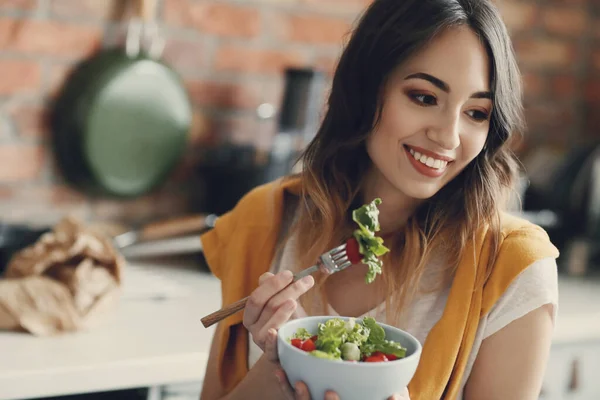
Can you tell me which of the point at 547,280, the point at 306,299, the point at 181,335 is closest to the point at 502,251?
the point at 547,280

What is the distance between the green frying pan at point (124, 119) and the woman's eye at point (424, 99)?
0.89m

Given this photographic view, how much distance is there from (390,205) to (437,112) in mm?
216

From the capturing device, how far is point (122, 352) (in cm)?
134

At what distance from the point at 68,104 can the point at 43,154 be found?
5.3 inches

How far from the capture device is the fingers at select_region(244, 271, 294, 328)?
0.96 metres

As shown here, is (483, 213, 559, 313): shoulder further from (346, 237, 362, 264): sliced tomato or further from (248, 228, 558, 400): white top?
(346, 237, 362, 264): sliced tomato

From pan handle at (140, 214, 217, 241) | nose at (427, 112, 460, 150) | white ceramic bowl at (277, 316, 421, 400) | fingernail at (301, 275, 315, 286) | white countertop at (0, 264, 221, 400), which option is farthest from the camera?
pan handle at (140, 214, 217, 241)

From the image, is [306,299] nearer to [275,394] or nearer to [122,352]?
[275,394]

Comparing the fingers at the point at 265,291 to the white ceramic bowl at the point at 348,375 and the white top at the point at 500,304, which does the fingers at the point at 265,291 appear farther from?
the white top at the point at 500,304

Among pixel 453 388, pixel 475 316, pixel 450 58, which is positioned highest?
pixel 450 58

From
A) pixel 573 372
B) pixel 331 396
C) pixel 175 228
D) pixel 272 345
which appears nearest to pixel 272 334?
pixel 272 345

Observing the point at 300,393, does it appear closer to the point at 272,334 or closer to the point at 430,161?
the point at 272,334

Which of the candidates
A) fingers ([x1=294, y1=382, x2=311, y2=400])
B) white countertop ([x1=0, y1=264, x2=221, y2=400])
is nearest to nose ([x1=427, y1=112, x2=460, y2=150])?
fingers ([x1=294, y1=382, x2=311, y2=400])

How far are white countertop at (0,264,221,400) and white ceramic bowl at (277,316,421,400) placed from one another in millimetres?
506
